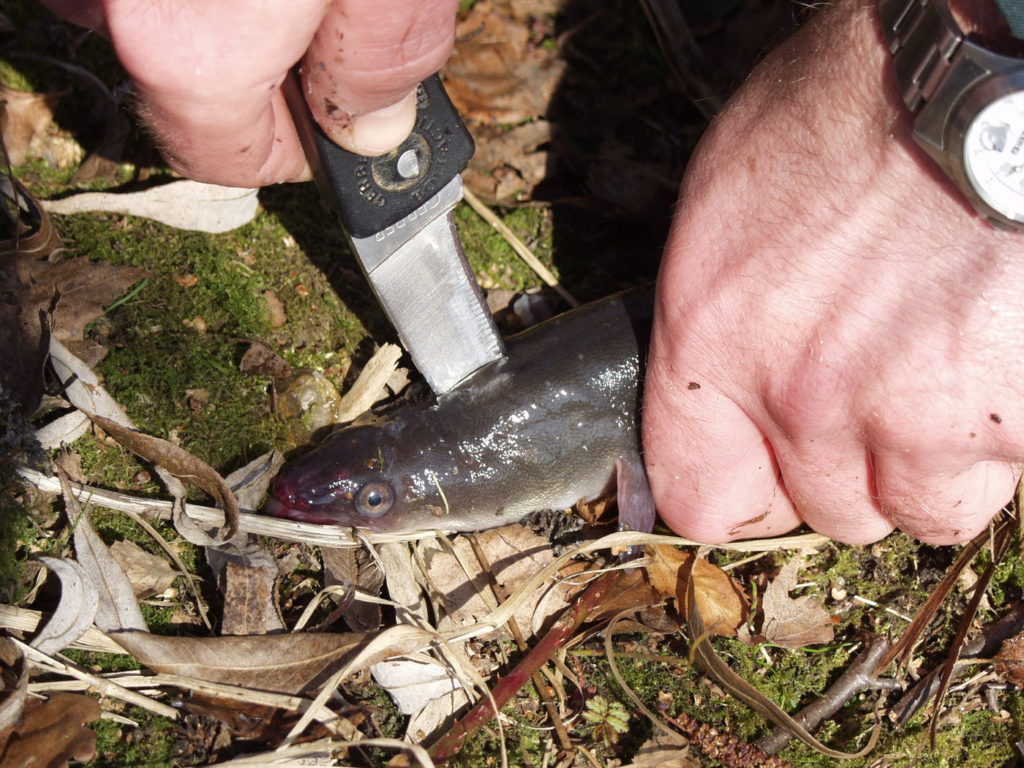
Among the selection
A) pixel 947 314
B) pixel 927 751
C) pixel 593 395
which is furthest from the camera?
pixel 593 395

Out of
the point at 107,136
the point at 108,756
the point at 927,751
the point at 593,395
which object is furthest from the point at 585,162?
the point at 108,756

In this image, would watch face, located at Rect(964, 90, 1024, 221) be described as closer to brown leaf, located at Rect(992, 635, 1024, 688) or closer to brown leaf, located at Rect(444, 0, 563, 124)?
brown leaf, located at Rect(992, 635, 1024, 688)

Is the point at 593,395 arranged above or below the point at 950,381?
below

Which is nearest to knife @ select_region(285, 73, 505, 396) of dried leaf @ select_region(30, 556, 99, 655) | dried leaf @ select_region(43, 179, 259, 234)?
dried leaf @ select_region(43, 179, 259, 234)

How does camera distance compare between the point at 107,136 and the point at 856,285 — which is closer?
the point at 856,285

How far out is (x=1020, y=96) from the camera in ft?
8.04

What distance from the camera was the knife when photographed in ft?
10.2

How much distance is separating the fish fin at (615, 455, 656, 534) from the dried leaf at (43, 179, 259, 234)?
2172 millimetres

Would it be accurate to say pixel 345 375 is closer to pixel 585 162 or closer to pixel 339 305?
pixel 339 305

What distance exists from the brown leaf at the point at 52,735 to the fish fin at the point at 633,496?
7.01ft

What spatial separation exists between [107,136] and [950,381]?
397cm

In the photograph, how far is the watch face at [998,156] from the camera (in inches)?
98.3

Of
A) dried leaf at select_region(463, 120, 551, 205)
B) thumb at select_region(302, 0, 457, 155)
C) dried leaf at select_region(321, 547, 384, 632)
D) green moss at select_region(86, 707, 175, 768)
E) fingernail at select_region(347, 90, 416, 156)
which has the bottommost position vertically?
green moss at select_region(86, 707, 175, 768)

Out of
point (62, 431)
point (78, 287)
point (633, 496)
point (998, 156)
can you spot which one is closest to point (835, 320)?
point (998, 156)
